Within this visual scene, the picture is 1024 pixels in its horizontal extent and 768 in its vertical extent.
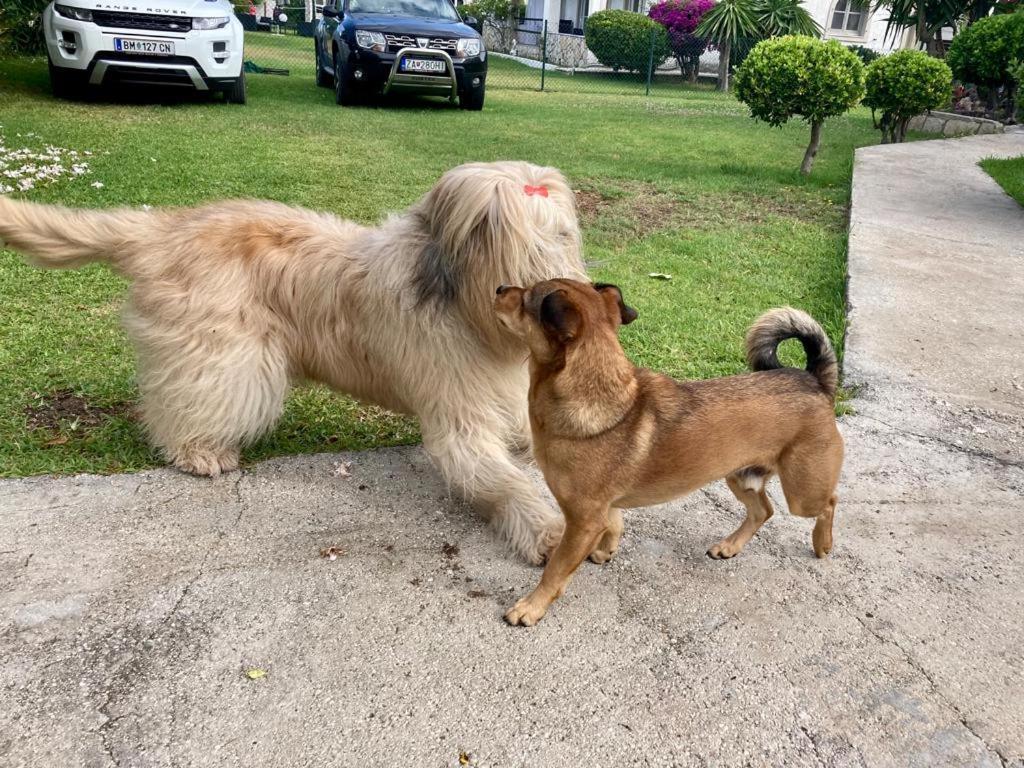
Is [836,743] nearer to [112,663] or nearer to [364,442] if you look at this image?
[112,663]

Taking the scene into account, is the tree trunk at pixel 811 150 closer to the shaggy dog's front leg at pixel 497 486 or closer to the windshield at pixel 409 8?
the windshield at pixel 409 8

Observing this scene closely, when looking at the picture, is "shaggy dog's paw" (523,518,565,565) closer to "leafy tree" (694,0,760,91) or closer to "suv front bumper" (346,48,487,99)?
"suv front bumper" (346,48,487,99)

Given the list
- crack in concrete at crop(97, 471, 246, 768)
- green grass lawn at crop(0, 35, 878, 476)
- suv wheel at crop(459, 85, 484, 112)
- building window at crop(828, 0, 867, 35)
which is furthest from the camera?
building window at crop(828, 0, 867, 35)

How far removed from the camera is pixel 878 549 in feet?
10.6

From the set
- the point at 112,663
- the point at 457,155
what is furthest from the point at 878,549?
the point at 457,155

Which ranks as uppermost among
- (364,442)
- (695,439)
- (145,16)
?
(145,16)

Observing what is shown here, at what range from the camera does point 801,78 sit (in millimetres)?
9281

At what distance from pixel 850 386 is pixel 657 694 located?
2.90 metres

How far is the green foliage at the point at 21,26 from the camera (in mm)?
12914

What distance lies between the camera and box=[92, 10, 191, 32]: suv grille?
35.7 feet

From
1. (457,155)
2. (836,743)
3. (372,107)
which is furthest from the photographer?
(372,107)

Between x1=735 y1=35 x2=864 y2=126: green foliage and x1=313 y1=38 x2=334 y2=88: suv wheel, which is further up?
x1=735 y1=35 x2=864 y2=126: green foliage

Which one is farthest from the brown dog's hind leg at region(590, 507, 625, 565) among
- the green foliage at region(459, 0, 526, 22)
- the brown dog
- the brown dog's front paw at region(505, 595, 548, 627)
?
the green foliage at region(459, 0, 526, 22)

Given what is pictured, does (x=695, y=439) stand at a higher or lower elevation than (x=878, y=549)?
higher
